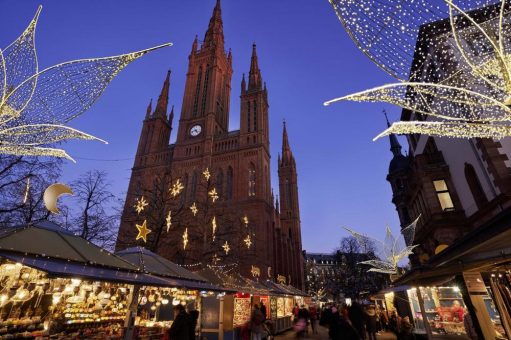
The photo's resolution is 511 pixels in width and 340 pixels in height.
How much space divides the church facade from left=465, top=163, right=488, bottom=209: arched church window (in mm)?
18341

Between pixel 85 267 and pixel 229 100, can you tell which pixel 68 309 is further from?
pixel 229 100

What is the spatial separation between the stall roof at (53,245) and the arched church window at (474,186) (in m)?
15.6

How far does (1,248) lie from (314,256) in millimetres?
139285

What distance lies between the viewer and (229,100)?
5462cm

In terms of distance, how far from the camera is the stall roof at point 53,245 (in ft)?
15.7

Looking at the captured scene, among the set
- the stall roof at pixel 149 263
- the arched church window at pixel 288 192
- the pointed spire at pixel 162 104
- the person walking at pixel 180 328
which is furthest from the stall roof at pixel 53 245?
the arched church window at pixel 288 192

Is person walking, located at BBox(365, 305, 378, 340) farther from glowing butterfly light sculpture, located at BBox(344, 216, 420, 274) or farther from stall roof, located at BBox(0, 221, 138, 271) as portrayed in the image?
stall roof, located at BBox(0, 221, 138, 271)

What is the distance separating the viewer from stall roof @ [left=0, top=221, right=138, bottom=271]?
15.7 ft

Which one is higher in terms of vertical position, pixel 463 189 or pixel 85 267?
pixel 463 189

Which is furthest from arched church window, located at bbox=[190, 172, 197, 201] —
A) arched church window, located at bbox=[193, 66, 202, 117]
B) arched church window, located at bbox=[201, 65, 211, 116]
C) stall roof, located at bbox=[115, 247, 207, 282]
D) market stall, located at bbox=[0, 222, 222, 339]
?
stall roof, located at bbox=[115, 247, 207, 282]

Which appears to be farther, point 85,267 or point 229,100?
point 229,100

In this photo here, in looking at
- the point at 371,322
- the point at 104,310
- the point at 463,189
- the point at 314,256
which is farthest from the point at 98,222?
the point at 314,256

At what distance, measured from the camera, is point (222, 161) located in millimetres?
39312

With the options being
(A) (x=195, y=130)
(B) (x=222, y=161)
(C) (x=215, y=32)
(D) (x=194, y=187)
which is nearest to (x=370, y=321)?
(D) (x=194, y=187)
